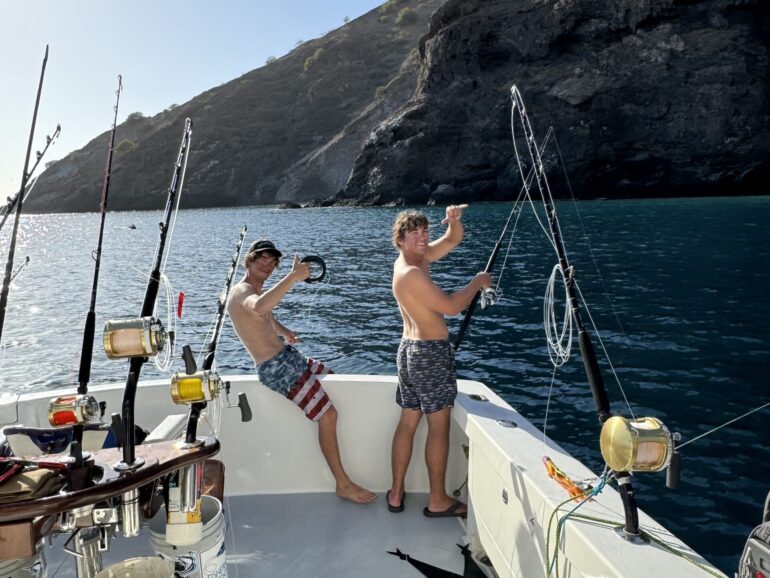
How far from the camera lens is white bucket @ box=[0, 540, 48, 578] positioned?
2059 mm

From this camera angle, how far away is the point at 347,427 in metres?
3.99

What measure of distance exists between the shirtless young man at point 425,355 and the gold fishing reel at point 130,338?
1499mm

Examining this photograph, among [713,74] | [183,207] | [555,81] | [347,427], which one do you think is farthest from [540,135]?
[183,207]

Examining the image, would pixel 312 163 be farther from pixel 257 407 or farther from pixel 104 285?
pixel 257 407

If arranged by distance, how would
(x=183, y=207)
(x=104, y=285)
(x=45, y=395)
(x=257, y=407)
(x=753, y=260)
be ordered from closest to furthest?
(x=45, y=395), (x=257, y=407), (x=753, y=260), (x=104, y=285), (x=183, y=207)

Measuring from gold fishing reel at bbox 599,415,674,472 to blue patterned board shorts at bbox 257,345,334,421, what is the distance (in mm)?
2088

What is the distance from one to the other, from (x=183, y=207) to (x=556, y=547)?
10272cm

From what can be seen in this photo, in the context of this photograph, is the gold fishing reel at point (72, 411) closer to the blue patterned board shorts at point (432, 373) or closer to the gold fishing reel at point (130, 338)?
the gold fishing reel at point (130, 338)

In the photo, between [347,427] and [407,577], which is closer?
→ [407,577]

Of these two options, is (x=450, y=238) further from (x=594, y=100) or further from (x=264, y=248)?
(x=594, y=100)

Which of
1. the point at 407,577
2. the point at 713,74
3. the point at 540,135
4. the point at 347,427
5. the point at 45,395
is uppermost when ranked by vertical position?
the point at 713,74

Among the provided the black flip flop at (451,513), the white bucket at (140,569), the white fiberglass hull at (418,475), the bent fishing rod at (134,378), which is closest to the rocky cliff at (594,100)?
the white fiberglass hull at (418,475)

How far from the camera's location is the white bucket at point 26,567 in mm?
2059

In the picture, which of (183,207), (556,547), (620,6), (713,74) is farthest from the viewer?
(183,207)
